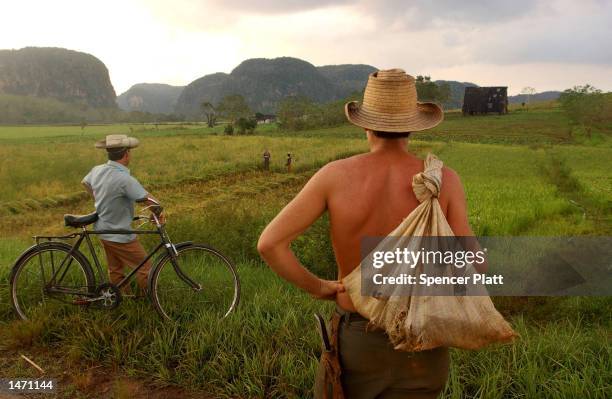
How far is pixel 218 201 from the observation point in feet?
49.8

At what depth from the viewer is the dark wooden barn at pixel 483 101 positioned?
84.3 m

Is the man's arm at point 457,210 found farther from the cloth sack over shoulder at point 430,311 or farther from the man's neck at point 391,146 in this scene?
the man's neck at point 391,146

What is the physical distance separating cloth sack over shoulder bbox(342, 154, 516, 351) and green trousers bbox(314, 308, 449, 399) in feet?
0.54

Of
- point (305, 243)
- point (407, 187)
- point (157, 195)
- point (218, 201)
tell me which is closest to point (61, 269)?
point (305, 243)

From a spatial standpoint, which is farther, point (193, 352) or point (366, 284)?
point (193, 352)

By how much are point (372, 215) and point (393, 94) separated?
536mm

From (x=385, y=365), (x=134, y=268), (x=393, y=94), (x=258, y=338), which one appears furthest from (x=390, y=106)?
(x=134, y=268)

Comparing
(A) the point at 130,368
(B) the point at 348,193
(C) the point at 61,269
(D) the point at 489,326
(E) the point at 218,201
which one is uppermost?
(B) the point at 348,193

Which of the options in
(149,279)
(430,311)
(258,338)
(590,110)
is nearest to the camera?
(430,311)

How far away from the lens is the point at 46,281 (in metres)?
4.77

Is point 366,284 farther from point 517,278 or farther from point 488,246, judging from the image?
point 488,246

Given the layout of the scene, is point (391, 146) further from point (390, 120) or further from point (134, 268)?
point (134, 268)

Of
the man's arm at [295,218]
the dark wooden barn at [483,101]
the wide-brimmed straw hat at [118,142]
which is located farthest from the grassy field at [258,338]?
the dark wooden barn at [483,101]

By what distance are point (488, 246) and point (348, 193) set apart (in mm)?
8062
